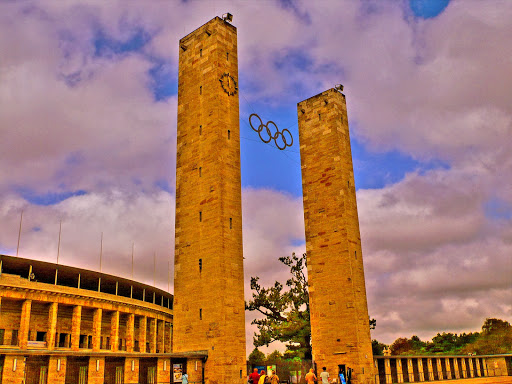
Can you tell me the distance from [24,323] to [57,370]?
86.6 feet

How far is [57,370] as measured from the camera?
944 inches

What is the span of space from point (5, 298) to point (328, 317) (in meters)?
30.2

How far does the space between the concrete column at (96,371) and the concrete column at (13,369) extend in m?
3.13

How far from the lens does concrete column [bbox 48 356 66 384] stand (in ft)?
77.5

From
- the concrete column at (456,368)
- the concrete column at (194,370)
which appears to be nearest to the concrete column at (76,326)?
the concrete column at (194,370)

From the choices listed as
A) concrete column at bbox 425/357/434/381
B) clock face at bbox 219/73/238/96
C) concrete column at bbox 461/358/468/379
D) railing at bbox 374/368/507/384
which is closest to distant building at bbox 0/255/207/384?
railing at bbox 374/368/507/384

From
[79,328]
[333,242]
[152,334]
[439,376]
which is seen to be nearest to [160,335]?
[152,334]

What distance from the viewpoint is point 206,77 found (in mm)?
37375

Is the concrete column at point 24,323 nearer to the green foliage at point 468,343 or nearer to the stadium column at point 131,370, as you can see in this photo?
the stadium column at point 131,370

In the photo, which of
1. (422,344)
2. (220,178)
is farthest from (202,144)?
(422,344)

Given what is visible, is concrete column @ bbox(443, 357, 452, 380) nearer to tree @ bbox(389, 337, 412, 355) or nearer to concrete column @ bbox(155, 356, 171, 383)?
concrete column @ bbox(155, 356, 171, 383)

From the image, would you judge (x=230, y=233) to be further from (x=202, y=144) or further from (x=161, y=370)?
(x=161, y=370)

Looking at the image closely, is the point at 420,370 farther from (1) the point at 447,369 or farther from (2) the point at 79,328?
(2) the point at 79,328

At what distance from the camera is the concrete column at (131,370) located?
26469mm
